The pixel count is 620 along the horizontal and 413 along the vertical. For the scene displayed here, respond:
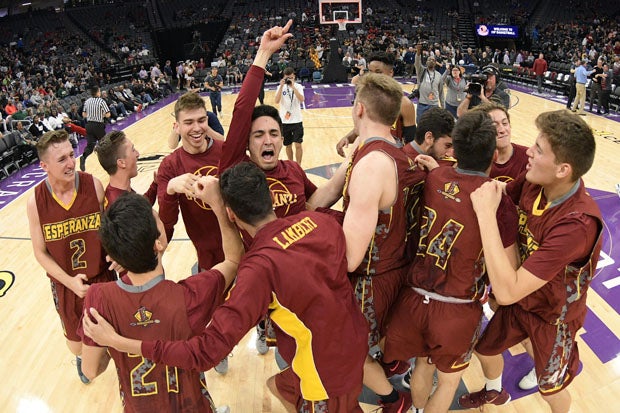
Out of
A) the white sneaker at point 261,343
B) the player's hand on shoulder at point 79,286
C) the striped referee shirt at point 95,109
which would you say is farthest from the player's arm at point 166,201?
the striped referee shirt at point 95,109

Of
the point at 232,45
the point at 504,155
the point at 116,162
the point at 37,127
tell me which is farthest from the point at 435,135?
the point at 232,45

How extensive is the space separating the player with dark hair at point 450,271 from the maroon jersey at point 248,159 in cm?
88

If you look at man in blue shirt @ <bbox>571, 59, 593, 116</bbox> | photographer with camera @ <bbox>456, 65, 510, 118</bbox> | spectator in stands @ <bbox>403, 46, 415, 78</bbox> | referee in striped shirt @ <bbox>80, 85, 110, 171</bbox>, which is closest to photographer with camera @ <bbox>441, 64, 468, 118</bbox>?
photographer with camera @ <bbox>456, 65, 510, 118</bbox>

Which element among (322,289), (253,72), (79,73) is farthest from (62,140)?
(79,73)

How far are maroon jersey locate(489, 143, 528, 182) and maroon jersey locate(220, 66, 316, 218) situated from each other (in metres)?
1.65

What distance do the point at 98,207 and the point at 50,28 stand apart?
35183 millimetres

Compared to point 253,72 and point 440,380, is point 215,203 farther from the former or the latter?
point 440,380

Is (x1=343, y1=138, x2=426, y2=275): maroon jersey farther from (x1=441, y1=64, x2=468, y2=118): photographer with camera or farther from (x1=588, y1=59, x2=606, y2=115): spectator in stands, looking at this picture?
(x1=588, y1=59, x2=606, y2=115): spectator in stands

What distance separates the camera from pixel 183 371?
2451 millimetres

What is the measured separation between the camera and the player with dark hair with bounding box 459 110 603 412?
250 cm

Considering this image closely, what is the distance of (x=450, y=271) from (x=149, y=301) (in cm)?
171

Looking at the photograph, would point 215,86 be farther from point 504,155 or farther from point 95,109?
point 504,155

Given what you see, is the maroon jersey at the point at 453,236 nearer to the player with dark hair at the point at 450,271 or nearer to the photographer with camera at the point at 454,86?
the player with dark hair at the point at 450,271

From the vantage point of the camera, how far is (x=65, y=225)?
11.8 feet
